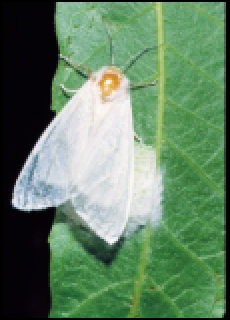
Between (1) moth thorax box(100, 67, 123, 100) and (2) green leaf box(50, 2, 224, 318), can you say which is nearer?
(2) green leaf box(50, 2, 224, 318)

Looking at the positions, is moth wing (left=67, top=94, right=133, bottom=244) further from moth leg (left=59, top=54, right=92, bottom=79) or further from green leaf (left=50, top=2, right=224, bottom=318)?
moth leg (left=59, top=54, right=92, bottom=79)

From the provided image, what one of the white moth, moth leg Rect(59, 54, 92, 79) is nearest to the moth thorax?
the white moth

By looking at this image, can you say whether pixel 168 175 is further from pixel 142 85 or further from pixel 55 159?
pixel 55 159

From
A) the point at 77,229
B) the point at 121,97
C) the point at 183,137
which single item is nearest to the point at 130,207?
the point at 77,229

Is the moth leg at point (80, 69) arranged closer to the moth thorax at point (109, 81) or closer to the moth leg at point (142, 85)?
the moth thorax at point (109, 81)

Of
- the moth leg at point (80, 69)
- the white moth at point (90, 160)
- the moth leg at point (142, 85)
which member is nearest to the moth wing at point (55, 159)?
the white moth at point (90, 160)

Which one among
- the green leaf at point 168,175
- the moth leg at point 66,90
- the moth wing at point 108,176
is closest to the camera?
the green leaf at point 168,175

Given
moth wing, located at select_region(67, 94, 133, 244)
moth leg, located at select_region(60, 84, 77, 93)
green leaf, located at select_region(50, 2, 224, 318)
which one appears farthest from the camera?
moth wing, located at select_region(67, 94, 133, 244)

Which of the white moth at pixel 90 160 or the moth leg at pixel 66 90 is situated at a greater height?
the moth leg at pixel 66 90
